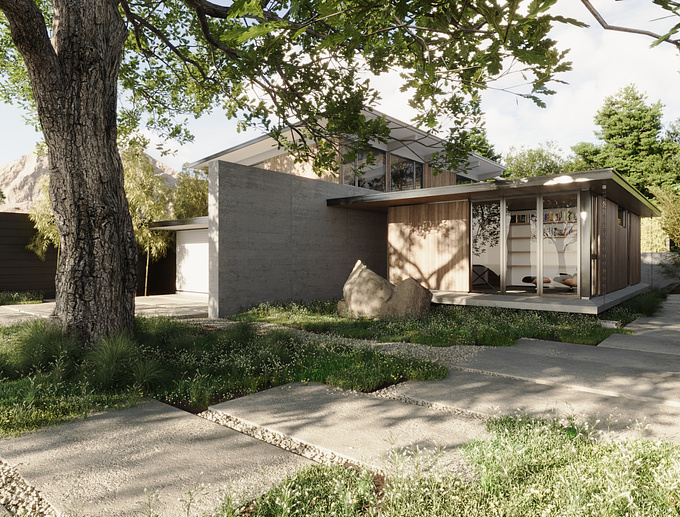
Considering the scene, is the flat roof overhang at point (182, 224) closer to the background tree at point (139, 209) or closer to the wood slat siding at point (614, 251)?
the background tree at point (139, 209)

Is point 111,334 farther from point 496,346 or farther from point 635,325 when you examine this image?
point 635,325

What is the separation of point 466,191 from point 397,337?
430cm

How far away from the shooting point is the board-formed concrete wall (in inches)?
373

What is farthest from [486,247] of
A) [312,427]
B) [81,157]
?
[81,157]

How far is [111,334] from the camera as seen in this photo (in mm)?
5020

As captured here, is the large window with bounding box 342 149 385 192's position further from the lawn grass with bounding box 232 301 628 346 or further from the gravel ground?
the gravel ground

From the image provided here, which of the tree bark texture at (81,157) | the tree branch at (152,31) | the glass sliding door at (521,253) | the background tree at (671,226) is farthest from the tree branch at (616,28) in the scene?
the background tree at (671,226)

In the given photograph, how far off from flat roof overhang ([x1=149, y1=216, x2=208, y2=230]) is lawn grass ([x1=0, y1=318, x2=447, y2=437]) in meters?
7.70

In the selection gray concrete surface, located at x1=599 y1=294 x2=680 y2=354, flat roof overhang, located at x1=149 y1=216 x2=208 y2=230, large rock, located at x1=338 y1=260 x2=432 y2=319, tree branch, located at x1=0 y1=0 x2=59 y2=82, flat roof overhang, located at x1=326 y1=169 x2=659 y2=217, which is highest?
tree branch, located at x1=0 y1=0 x2=59 y2=82

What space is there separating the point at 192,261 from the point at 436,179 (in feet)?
35.4

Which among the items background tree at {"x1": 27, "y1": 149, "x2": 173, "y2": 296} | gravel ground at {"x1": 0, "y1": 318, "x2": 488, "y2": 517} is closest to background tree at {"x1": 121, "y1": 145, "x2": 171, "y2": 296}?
background tree at {"x1": 27, "y1": 149, "x2": 173, "y2": 296}

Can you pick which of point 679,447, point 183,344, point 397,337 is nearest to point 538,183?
point 397,337

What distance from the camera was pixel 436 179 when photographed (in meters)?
18.4

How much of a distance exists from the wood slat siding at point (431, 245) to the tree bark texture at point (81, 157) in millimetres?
7814
